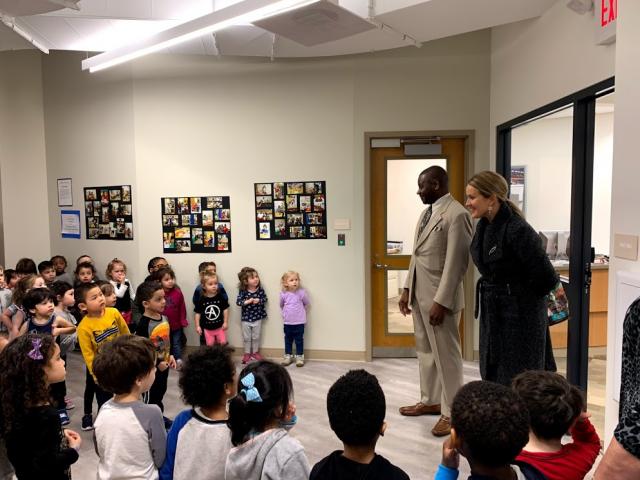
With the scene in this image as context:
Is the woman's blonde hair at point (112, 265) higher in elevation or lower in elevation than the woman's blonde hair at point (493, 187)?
lower

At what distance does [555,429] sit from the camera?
143 cm

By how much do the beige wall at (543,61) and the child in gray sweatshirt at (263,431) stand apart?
2.42 metres

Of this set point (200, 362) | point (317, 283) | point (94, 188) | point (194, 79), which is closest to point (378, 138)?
point (317, 283)

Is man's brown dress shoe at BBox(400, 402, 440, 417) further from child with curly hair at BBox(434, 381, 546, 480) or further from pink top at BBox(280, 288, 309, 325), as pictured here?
child with curly hair at BBox(434, 381, 546, 480)

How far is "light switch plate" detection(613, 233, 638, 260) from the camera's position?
1996mm

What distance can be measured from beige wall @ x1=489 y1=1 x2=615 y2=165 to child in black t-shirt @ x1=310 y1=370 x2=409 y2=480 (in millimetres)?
2313

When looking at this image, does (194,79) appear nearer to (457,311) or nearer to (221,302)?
(221,302)

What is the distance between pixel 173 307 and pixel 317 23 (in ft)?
8.83

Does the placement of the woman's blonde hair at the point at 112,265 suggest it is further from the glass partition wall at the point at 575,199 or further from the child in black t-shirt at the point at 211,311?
the glass partition wall at the point at 575,199

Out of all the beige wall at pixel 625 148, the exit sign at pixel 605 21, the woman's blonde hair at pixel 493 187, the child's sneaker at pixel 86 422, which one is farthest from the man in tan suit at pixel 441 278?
the child's sneaker at pixel 86 422

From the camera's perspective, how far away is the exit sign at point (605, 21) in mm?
2559

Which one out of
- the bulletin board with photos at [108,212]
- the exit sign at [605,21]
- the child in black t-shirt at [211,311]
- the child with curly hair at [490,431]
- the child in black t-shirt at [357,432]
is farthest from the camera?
the bulletin board with photos at [108,212]

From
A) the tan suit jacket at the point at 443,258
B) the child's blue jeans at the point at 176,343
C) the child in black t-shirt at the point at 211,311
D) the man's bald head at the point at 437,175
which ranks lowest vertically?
the child's blue jeans at the point at 176,343

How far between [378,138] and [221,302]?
6.92ft
